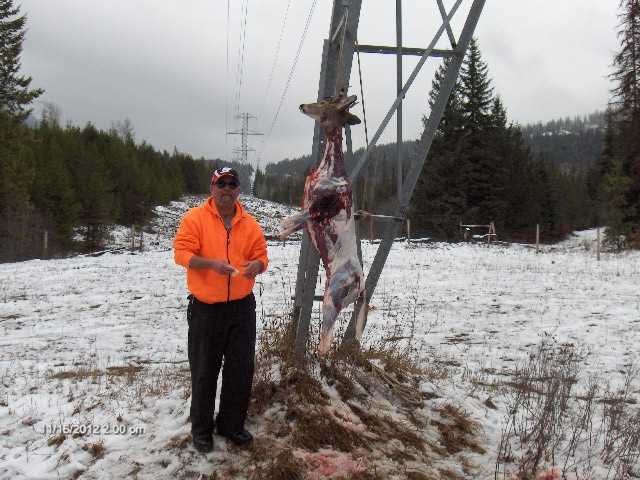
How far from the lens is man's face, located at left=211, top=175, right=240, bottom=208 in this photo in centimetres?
348

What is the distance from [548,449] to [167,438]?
2989 mm

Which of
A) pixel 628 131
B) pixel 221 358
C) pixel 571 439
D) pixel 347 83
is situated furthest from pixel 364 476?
pixel 628 131

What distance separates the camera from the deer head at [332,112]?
110 inches

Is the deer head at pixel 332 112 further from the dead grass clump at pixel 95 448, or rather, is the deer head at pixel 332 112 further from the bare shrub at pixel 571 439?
the dead grass clump at pixel 95 448

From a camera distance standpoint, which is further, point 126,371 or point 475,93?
point 475,93

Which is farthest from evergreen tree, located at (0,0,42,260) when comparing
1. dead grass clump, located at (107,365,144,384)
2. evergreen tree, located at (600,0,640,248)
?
evergreen tree, located at (600,0,640,248)

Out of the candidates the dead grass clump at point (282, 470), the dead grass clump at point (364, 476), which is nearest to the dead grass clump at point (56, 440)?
the dead grass clump at point (282, 470)

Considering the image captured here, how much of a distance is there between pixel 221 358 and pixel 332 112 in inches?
75.5

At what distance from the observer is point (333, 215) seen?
296cm

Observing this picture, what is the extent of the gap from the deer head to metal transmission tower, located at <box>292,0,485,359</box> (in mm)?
958

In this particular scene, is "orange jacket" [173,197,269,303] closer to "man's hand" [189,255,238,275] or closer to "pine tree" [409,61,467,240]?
"man's hand" [189,255,238,275]

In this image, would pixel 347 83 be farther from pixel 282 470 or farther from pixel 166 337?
pixel 166 337

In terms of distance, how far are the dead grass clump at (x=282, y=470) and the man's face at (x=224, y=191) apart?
1768mm

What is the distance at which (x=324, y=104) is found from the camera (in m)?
2.81
